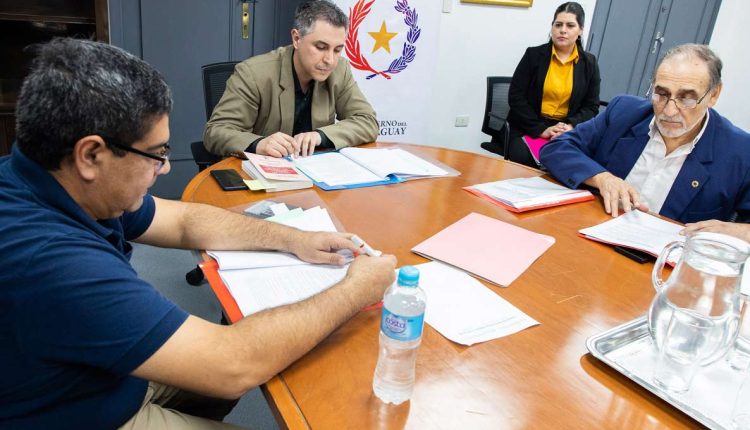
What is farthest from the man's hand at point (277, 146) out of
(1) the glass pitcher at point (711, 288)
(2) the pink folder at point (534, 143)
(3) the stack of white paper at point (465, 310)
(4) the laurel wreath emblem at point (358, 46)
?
(2) the pink folder at point (534, 143)

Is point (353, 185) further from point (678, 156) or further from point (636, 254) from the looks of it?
point (678, 156)

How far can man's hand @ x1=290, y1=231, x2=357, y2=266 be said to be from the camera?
115 cm

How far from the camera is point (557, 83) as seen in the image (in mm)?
3572

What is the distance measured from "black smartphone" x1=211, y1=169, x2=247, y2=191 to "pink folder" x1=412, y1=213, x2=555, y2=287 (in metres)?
0.61

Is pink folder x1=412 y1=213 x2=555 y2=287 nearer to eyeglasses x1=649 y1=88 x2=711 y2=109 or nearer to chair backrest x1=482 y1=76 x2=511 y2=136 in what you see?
eyeglasses x1=649 y1=88 x2=711 y2=109

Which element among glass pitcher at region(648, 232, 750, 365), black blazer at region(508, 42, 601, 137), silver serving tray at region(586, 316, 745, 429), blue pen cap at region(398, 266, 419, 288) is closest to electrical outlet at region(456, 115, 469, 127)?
black blazer at region(508, 42, 601, 137)

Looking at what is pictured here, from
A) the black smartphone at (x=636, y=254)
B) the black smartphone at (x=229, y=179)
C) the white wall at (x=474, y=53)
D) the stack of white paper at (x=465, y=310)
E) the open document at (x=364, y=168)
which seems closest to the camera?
the stack of white paper at (x=465, y=310)

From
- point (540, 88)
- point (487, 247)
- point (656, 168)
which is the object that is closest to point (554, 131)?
point (540, 88)

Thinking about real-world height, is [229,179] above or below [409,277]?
below

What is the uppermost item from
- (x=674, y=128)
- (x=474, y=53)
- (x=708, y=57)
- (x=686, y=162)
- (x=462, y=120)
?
(x=708, y=57)

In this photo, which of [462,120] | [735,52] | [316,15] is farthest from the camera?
[735,52]

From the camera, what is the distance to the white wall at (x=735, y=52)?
16.8 ft

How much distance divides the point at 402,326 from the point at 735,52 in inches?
236

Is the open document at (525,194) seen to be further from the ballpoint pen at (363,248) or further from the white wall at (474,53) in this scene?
the white wall at (474,53)
